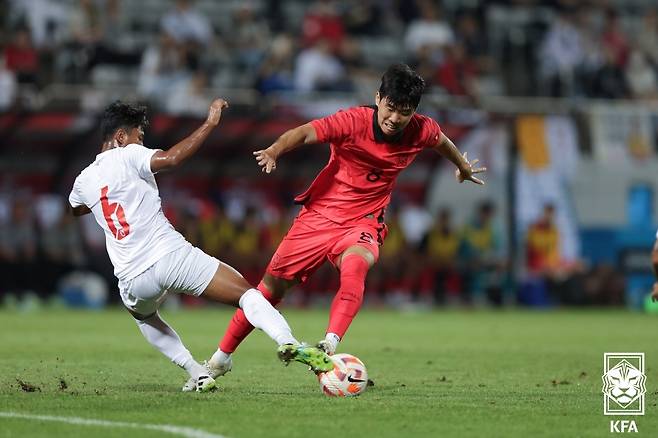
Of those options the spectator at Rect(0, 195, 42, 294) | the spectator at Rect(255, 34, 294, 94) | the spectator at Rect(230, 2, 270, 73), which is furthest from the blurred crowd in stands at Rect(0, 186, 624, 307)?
the spectator at Rect(230, 2, 270, 73)

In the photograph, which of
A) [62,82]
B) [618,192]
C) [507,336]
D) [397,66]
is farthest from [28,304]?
[397,66]

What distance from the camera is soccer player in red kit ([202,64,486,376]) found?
29.6 feet

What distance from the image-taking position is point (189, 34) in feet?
73.8

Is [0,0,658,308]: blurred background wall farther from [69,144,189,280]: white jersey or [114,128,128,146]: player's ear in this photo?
[69,144,189,280]: white jersey

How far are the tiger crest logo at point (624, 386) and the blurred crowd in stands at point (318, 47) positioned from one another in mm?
11325

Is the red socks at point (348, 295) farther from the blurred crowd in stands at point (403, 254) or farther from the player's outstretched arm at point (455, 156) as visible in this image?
the blurred crowd in stands at point (403, 254)

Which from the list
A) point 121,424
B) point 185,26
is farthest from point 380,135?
point 185,26

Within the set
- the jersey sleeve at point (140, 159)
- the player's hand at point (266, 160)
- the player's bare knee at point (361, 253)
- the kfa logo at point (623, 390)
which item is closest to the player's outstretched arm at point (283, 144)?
the player's hand at point (266, 160)

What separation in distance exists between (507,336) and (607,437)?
9080mm

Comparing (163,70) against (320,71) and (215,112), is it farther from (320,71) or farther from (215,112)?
(215,112)

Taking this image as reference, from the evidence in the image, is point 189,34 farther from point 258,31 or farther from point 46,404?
point 46,404

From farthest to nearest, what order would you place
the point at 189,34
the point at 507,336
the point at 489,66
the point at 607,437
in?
1. the point at 489,66
2. the point at 189,34
3. the point at 507,336
4. the point at 607,437

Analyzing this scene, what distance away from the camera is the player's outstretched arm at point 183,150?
815 centimetres

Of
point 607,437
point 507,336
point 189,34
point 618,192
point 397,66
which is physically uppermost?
point 189,34
